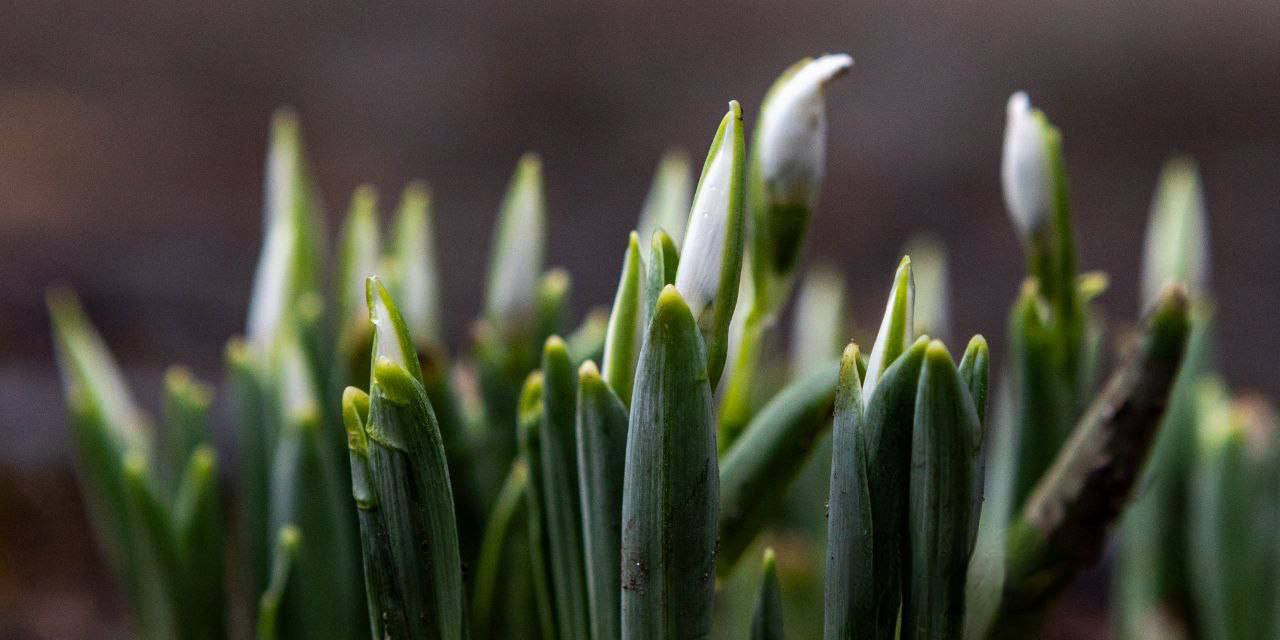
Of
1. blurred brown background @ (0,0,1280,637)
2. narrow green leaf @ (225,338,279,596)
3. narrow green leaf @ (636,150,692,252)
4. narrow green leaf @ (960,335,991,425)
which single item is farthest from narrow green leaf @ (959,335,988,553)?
blurred brown background @ (0,0,1280,637)

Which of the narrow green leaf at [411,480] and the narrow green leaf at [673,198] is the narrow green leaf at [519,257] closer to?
the narrow green leaf at [673,198]

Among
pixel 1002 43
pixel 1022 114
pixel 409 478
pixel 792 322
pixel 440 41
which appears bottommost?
pixel 409 478

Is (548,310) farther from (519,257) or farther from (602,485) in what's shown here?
(602,485)

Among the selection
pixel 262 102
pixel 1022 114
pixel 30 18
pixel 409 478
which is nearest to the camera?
pixel 409 478

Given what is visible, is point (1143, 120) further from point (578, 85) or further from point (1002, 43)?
point (578, 85)

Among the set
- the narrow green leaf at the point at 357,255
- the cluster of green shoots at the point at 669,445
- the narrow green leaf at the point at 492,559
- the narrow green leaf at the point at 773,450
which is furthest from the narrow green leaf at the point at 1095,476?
the narrow green leaf at the point at 357,255

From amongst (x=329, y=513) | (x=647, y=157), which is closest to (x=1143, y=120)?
(x=647, y=157)

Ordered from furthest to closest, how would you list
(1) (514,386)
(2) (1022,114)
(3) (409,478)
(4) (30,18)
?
(4) (30,18) < (1) (514,386) < (2) (1022,114) < (3) (409,478)
